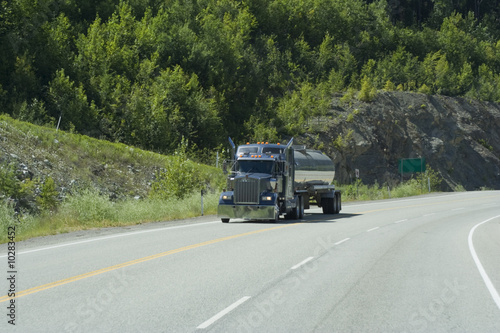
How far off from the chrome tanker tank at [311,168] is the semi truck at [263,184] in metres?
0.05

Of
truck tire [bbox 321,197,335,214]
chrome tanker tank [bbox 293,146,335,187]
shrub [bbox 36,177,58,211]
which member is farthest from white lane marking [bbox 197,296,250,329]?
truck tire [bbox 321,197,335,214]

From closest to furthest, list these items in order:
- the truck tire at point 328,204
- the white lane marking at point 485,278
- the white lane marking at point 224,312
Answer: the white lane marking at point 224,312, the white lane marking at point 485,278, the truck tire at point 328,204

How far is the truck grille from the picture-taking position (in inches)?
910

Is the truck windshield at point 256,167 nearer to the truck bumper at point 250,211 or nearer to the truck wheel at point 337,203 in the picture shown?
the truck bumper at point 250,211

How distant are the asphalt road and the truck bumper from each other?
181 inches

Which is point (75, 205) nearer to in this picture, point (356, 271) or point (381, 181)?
point (356, 271)

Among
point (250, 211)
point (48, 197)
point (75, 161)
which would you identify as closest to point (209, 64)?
point (75, 161)

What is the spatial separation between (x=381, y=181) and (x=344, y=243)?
4653 centimetres

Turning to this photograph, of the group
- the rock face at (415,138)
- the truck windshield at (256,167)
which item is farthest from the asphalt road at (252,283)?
the rock face at (415,138)

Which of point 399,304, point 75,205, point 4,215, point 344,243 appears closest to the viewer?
point 399,304

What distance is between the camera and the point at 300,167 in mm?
26844

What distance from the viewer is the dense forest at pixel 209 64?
47375 millimetres

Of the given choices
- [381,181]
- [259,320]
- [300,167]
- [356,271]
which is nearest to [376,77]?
[381,181]

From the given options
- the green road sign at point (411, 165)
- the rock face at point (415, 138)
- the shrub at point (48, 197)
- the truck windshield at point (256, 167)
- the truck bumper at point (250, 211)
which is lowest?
the truck bumper at point (250, 211)
